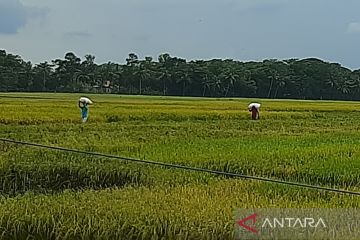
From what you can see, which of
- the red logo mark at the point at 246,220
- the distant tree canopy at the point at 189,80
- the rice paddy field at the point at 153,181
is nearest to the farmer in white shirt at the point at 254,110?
the rice paddy field at the point at 153,181

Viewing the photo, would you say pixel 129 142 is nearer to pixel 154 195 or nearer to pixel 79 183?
pixel 79 183

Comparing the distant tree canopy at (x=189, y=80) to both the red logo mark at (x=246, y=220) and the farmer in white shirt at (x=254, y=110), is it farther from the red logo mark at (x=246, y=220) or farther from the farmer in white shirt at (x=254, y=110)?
the red logo mark at (x=246, y=220)

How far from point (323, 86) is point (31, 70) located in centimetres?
2893

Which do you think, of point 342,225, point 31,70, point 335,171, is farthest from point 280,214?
point 31,70

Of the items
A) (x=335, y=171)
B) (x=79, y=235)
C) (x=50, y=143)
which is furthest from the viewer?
(x=50, y=143)

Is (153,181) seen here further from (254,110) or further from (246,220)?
(254,110)

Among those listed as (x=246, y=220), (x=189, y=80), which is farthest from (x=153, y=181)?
(x=189, y=80)

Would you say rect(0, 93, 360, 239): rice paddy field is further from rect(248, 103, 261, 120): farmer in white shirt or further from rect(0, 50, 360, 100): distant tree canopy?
rect(0, 50, 360, 100): distant tree canopy

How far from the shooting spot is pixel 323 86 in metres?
56.5

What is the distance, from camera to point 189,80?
176 feet

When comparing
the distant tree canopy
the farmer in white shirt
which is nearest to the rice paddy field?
the farmer in white shirt

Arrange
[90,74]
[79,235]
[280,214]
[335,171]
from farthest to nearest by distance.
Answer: [90,74] → [335,171] → [280,214] → [79,235]

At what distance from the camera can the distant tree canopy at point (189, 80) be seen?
174 ft

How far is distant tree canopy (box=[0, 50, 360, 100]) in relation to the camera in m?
53.0
